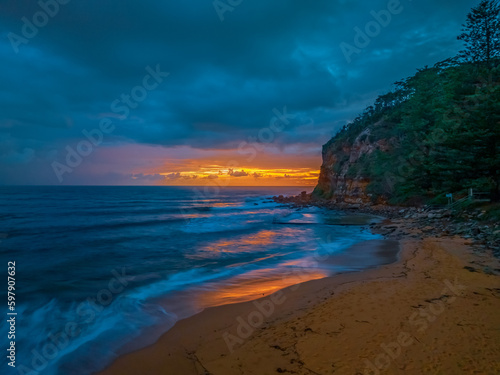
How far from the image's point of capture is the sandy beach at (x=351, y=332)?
383 centimetres

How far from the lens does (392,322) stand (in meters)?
4.89

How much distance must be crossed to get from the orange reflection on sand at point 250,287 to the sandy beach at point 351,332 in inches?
25.8

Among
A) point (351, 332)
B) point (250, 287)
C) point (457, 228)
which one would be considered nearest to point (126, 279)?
point (250, 287)

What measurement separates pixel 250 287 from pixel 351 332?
4701 mm

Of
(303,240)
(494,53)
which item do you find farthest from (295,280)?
(494,53)

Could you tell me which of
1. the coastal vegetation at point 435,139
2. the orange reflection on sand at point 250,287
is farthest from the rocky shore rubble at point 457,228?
the orange reflection on sand at point 250,287

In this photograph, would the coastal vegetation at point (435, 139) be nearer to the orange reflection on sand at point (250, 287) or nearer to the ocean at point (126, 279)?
the ocean at point (126, 279)

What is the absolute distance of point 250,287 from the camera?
889 centimetres

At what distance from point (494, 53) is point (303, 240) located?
3289 cm

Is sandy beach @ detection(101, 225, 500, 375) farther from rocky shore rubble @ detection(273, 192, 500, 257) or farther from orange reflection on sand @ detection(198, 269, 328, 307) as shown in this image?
rocky shore rubble @ detection(273, 192, 500, 257)

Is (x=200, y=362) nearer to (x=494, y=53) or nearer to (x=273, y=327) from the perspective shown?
(x=273, y=327)

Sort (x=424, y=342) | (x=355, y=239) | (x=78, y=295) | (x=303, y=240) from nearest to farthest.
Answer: (x=424, y=342), (x=78, y=295), (x=355, y=239), (x=303, y=240)

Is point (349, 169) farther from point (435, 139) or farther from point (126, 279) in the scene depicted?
point (126, 279)

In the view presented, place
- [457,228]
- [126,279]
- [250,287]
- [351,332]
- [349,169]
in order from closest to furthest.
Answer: [351,332], [250,287], [126,279], [457,228], [349,169]
